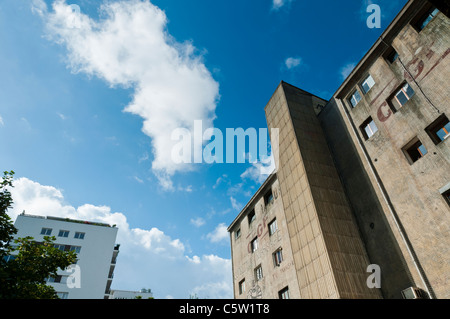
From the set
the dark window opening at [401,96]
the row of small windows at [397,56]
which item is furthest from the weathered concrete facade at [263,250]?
the dark window opening at [401,96]

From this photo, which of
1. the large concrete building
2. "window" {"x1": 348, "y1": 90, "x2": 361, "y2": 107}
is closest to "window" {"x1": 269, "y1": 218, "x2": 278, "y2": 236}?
the large concrete building

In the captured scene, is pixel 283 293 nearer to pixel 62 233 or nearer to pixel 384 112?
pixel 384 112

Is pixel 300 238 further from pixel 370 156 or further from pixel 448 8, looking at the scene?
pixel 448 8

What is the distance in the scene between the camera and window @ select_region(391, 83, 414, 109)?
17844 millimetres

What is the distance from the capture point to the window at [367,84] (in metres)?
21.2

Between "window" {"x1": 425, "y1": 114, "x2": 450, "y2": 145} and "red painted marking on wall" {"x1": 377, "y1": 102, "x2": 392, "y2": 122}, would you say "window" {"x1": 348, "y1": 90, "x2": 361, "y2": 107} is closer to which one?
"red painted marking on wall" {"x1": 377, "y1": 102, "x2": 392, "y2": 122}

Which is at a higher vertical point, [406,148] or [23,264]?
[406,148]

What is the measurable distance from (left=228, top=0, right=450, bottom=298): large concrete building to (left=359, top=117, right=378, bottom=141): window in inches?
3.3

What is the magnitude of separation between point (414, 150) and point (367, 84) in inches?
269

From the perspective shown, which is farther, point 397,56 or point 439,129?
point 397,56

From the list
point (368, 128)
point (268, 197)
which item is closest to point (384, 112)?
point (368, 128)

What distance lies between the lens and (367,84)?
851 inches

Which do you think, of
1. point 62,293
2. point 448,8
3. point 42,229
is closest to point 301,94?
point 448,8
